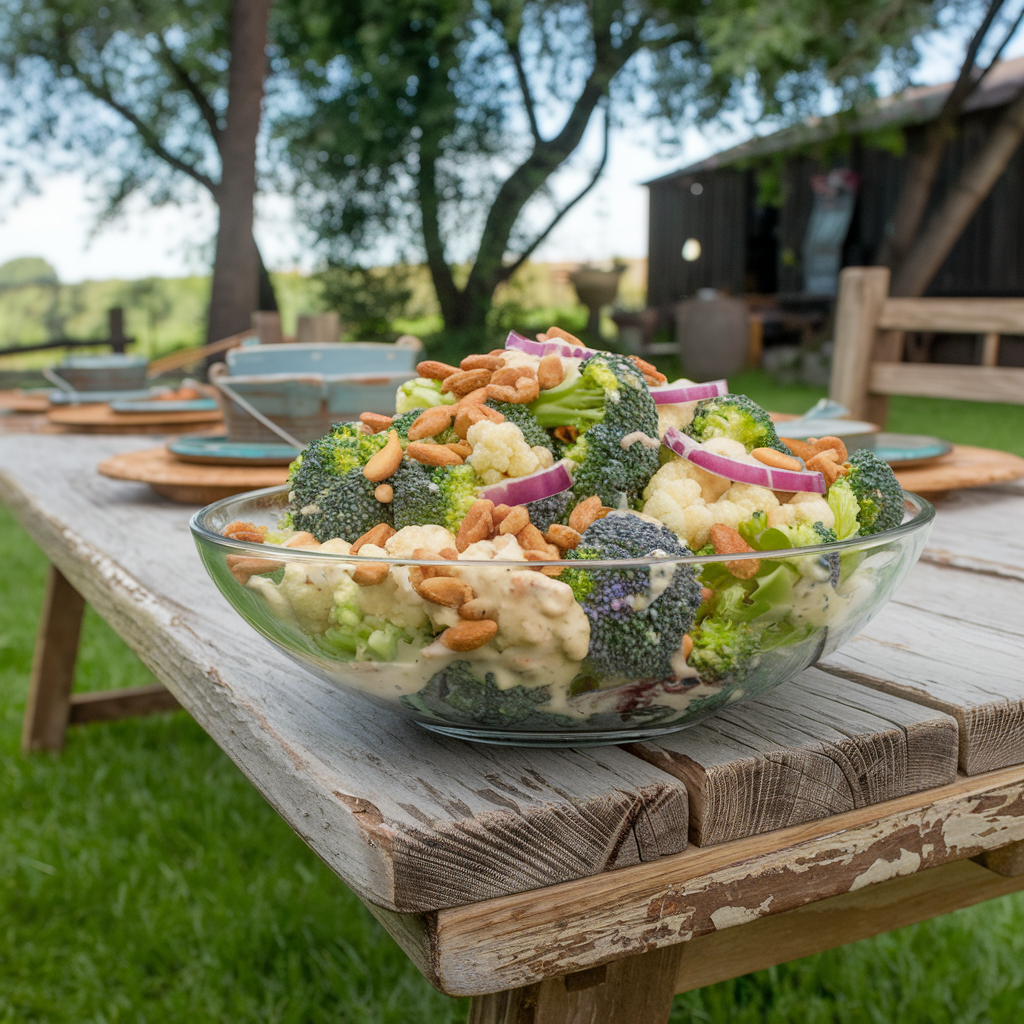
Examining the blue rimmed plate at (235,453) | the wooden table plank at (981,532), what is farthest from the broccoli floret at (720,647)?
the blue rimmed plate at (235,453)

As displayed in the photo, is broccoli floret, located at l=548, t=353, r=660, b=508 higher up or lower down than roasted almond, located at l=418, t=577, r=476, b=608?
higher up

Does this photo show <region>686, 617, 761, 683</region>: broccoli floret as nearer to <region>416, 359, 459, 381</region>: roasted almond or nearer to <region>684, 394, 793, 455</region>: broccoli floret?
<region>684, 394, 793, 455</region>: broccoli floret

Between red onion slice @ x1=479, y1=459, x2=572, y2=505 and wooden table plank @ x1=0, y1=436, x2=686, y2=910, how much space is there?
0.14 meters

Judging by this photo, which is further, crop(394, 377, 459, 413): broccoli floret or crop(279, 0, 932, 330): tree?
crop(279, 0, 932, 330): tree

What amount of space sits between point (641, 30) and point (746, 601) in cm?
1076

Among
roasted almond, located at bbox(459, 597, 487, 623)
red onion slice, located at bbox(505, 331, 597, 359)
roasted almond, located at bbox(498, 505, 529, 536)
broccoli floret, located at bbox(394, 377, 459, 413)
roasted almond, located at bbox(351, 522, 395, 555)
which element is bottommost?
roasted almond, located at bbox(459, 597, 487, 623)

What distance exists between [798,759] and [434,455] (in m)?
0.27

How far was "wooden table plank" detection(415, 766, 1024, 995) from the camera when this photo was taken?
1.68ft

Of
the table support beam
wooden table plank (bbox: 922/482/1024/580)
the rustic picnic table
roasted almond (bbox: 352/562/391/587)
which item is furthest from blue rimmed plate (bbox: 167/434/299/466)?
the table support beam

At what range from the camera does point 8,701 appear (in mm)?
2986

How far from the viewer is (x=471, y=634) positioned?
1.65 ft

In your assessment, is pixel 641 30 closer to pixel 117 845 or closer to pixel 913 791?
pixel 117 845

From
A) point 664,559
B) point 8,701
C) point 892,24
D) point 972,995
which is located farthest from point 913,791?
point 892,24

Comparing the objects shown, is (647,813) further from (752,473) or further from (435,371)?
(435,371)
